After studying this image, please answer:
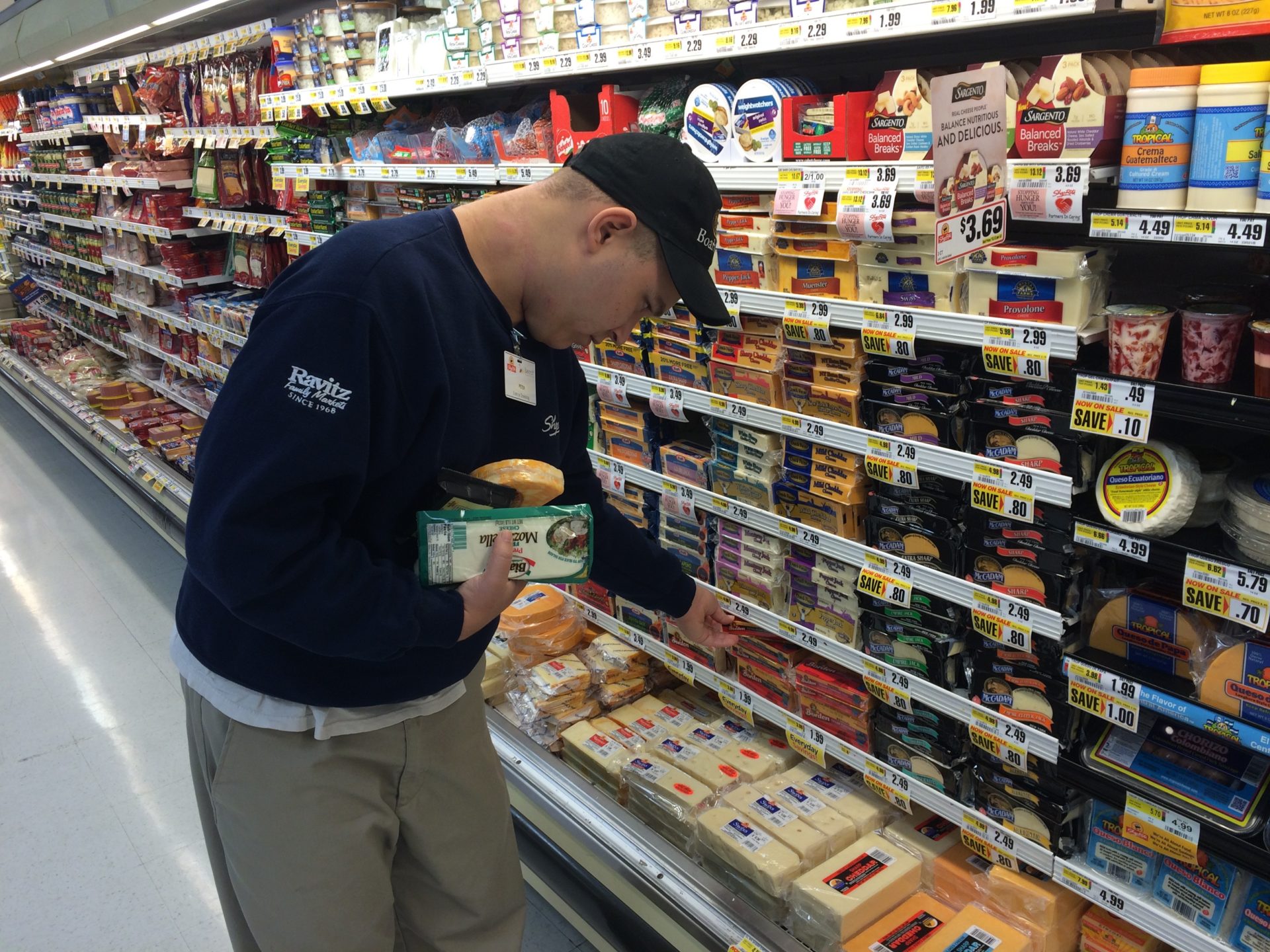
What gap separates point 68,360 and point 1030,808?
806 centimetres

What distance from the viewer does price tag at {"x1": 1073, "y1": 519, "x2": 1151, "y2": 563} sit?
1521 millimetres

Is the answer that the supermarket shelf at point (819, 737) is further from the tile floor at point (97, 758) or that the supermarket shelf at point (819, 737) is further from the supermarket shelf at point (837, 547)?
the tile floor at point (97, 758)

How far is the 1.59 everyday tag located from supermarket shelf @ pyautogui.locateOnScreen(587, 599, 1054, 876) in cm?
128

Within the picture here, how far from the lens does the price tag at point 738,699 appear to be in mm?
2506

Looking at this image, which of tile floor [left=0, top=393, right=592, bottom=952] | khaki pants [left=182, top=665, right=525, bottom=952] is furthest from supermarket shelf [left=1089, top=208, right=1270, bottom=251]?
tile floor [left=0, top=393, right=592, bottom=952]

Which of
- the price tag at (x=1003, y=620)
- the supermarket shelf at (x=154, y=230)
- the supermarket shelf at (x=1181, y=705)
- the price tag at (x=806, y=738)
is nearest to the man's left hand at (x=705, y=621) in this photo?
the price tag at (x=806, y=738)

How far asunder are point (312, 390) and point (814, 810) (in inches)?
65.2

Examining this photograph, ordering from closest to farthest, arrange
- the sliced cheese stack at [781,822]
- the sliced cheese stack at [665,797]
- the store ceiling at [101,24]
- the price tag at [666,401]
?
the sliced cheese stack at [781,822]
the sliced cheese stack at [665,797]
the price tag at [666,401]
the store ceiling at [101,24]

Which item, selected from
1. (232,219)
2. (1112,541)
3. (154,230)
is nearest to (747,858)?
(1112,541)

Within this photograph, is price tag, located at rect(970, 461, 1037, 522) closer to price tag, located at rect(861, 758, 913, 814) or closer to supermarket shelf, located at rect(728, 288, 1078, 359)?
supermarket shelf, located at rect(728, 288, 1078, 359)

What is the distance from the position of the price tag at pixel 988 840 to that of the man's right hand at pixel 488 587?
3.96 ft

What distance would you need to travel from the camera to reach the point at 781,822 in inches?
86.3

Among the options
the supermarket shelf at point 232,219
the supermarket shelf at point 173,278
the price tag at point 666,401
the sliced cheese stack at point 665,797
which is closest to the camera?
the sliced cheese stack at point 665,797

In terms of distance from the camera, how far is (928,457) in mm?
1826
